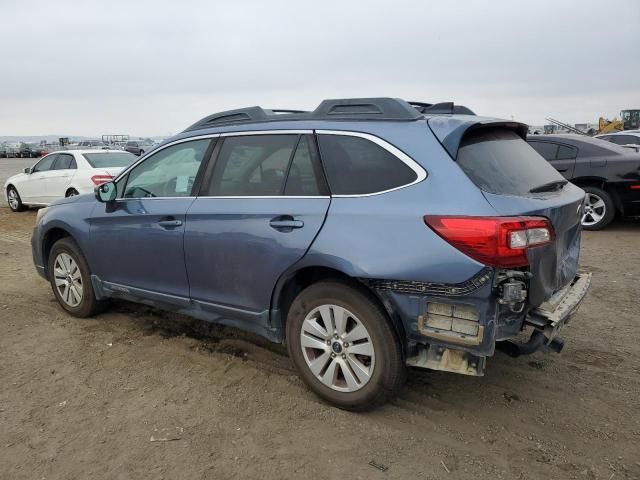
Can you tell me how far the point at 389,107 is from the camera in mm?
3141

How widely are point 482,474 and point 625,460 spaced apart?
759 millimetres

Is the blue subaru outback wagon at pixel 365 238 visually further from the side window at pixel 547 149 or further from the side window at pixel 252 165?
the side window at pixel 547 149

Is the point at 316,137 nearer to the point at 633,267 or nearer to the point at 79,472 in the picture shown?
the point at 79,472

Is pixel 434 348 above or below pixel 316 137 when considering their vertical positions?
below

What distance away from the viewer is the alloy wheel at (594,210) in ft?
28.0

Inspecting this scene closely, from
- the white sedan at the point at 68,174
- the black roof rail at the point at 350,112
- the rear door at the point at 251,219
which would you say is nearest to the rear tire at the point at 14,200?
the white sedan at the point at 68,174

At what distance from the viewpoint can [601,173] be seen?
27.7ft

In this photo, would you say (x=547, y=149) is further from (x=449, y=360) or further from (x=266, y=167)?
(x=449, y=360)

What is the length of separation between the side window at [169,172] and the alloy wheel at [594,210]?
7051 millimetres

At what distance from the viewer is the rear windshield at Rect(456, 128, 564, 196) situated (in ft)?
9.25

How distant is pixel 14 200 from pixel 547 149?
1219 cm

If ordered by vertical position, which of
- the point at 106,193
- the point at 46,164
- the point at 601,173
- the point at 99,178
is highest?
the point at 106,193

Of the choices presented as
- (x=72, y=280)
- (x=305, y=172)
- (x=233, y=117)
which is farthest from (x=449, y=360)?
(x=72, y=280)

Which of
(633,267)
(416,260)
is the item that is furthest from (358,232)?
(633,267)
